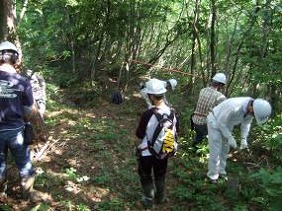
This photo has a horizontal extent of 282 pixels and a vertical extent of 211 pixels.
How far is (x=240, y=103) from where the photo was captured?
650cm

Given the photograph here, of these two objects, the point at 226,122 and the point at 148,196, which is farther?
the point at 226,122

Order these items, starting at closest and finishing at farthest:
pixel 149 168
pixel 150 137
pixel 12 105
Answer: pixel 12 105
pixel 150 137
pixel 149 168

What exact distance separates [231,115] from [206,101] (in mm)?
1483

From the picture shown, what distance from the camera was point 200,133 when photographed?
850 centimetres

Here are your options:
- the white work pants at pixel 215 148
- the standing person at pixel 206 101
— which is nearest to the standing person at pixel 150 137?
the white work pants at pixel 215 148

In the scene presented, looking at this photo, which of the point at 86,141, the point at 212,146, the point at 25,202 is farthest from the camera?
the point at 86,141

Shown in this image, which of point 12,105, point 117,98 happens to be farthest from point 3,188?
point 117,98

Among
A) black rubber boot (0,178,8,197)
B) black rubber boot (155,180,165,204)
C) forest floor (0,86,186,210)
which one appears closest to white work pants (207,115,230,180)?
forest floor (0,86,186,210)

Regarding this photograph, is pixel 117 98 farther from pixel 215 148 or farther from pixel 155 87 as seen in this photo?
pixel 155 87

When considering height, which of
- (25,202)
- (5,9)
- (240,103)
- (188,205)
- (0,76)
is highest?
(5,9)

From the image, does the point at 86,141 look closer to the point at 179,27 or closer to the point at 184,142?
the point at 184,142

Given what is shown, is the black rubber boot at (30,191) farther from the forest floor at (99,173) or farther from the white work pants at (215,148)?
the white work pants at (215,148)

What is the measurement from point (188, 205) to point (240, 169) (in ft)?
5.80

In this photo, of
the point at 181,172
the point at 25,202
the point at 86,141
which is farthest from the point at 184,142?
the point at 25,202
